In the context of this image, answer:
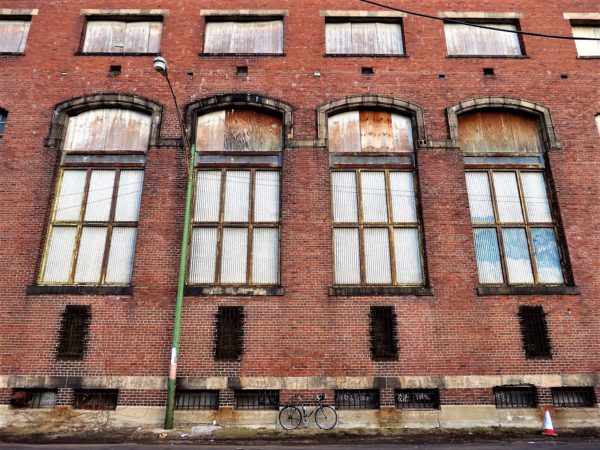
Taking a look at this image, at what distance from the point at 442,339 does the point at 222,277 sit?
5.79 meters

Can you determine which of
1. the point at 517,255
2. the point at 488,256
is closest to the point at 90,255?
the point at 488,256

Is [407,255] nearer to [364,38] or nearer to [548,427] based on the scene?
[548,427]

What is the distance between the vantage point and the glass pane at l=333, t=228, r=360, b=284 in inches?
455

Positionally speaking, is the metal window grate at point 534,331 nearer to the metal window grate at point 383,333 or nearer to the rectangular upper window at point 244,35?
the metal window grate at point 383,333

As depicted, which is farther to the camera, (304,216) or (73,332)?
(304,216)

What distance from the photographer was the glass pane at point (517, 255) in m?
11.7

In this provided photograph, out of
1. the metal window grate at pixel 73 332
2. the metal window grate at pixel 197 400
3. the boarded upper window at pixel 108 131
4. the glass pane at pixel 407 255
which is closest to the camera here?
the metal window grate at pixel 197 400

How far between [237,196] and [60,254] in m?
4.95

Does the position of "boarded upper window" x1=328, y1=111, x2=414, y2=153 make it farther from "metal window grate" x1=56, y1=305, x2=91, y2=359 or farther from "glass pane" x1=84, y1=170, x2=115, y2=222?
"metal window grate" x1=56, y1=305, x2=91, y2=359

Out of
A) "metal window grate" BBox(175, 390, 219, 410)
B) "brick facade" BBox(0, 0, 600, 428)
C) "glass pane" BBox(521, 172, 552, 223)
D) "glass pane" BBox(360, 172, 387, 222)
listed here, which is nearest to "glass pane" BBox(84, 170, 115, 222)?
"brick facade" BBox(0, 0, 600, 428)

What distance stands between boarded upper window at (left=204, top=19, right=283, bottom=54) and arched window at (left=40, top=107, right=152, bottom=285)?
3311 mm

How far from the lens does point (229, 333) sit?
1080cm

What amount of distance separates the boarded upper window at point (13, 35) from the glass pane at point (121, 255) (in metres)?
7.11

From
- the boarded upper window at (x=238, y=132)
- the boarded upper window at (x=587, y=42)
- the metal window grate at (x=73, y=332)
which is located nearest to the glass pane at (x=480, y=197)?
the boarded upper window at (x=238, y=132)
